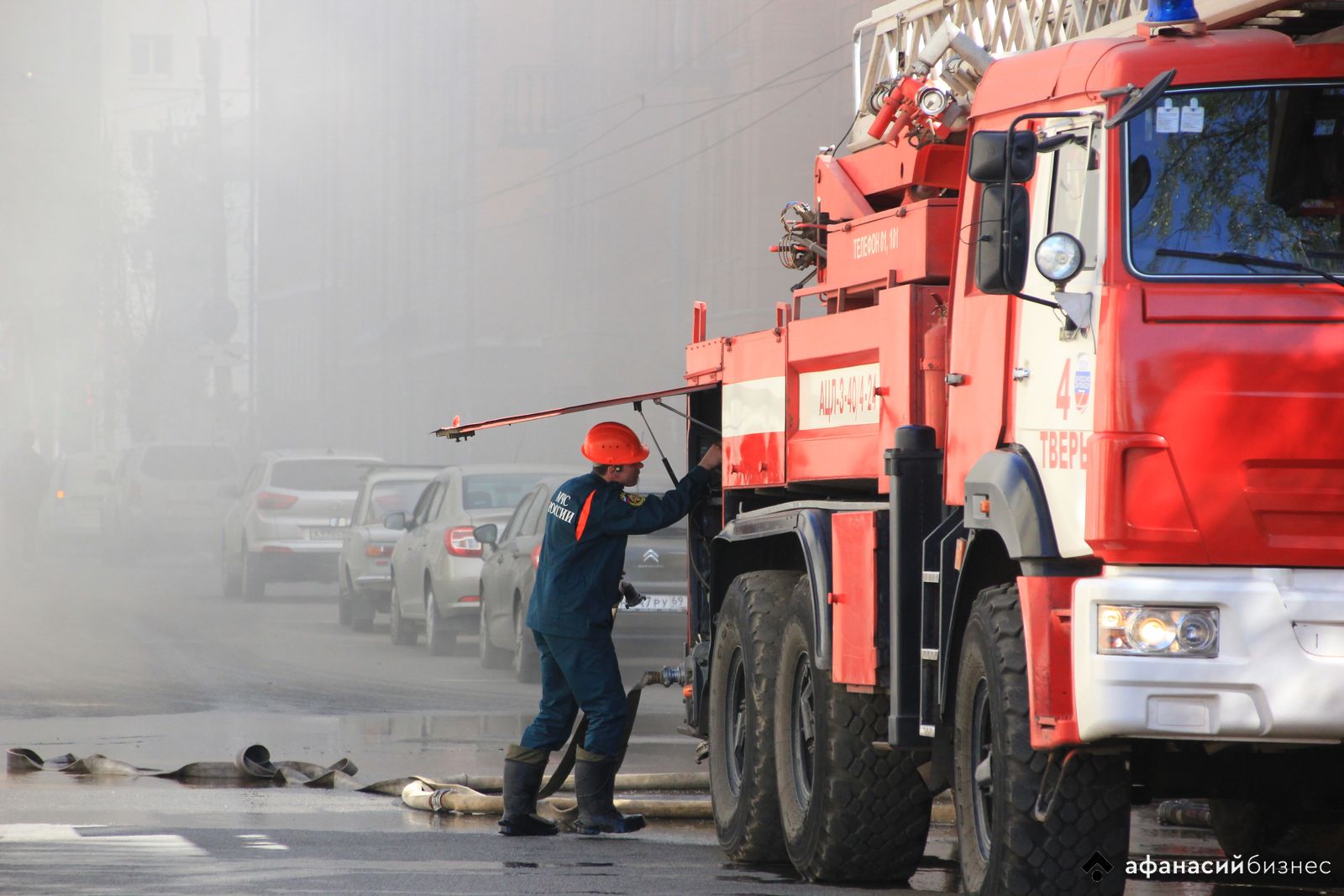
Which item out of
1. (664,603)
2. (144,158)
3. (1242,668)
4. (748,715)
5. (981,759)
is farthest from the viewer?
(144,158)

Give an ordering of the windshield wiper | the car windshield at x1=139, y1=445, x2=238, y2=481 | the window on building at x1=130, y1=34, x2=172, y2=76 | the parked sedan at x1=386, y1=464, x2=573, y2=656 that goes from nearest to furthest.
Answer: the windshield wiper < the parked sedan at x1=386, y1=464, x2=573, y2=656 < the car windshield at x1=139, y1=445, x2=238, y2=481 < the window on building at x1=130, y1=34, x2=172, y2=76

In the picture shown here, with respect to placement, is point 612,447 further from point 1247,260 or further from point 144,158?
point 144,158

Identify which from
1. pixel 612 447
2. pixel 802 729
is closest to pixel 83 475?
pixel 612 447

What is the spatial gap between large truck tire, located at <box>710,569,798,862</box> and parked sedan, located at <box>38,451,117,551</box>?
37290 mm

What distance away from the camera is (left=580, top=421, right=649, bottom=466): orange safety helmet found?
9.67 metres

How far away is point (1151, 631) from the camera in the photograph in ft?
19.1

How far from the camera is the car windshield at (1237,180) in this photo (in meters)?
6.11

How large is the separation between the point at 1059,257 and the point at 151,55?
122150mm

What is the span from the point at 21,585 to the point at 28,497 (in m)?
6.25

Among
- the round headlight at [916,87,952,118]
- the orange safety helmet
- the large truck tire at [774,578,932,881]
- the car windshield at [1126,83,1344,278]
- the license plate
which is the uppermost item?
the round headlight at [916,87,952,118]

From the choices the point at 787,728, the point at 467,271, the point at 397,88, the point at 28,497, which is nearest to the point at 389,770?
the point at 787,728

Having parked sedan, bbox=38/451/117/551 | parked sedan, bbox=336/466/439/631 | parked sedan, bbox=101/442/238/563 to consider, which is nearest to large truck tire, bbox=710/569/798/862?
parked sedan, bbox=336/466/439/631

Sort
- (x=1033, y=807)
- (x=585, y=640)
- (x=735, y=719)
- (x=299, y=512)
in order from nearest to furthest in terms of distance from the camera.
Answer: (x=1033, y=807), (x=735, y=719), (x=585, y=640), (x=299, y=512)

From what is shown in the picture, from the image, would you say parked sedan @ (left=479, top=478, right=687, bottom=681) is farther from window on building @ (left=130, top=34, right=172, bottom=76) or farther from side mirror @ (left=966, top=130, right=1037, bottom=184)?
window on building @ (left=130, top=34, right=172, bottom=76)
